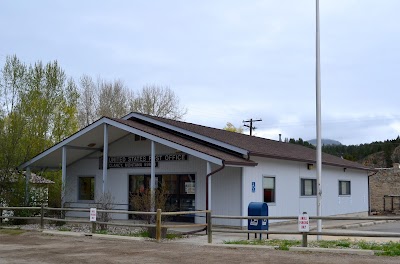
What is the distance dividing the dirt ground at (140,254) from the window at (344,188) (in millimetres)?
15587

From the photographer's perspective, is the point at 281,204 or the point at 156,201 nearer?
the point at 156,201

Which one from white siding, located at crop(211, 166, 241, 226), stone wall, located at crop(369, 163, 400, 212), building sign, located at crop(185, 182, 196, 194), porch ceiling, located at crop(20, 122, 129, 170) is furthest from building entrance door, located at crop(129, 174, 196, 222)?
stone wall, located at crop(369, 163, 400, 212)

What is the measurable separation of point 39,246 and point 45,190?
8967 millimetres

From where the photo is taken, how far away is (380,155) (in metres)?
60.2

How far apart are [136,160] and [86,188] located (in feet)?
13.0

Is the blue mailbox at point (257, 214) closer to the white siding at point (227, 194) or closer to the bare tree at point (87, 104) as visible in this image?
the white siding at point (227, 194)

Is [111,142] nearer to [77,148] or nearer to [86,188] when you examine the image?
[77,148]

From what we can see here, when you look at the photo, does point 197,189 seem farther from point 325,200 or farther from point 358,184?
point 358,184

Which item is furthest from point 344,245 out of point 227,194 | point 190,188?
point 190,188

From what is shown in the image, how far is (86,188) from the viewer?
1053 inches

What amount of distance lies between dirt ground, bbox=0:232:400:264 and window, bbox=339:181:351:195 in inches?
614

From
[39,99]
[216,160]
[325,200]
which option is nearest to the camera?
[216,160]

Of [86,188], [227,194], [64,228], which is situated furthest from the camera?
[86,188]

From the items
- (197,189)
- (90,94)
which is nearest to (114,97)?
(90,94)
